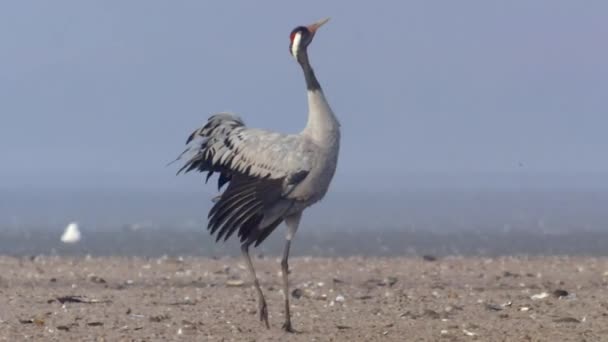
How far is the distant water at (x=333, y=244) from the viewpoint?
4122 centimetres

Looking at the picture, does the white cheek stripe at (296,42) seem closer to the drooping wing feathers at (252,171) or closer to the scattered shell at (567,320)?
the drooping wing feathers at (252,171)

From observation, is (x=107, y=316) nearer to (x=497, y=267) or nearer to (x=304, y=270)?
(x=304, y=270)

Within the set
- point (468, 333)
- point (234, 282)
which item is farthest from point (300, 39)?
point (234, 282)

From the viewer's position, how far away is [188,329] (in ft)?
55.8

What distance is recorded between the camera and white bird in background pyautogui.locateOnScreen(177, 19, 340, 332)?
16.7m

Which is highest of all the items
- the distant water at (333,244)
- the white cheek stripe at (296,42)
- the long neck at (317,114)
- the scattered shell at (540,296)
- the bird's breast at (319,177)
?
the distant water at (333,244)

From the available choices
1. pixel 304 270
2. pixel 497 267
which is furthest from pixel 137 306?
pixel 497 267

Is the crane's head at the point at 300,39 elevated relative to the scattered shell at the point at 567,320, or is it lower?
elevated

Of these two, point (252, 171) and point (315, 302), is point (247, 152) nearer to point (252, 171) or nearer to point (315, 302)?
point (252, 171)

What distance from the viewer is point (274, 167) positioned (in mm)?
16766

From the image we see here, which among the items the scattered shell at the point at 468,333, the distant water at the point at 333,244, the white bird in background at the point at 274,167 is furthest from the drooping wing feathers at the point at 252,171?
the distant water at the point at 333,244

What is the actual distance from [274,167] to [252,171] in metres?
0.23

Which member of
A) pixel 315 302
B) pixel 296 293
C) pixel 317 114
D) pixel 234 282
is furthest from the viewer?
pixel 234 282

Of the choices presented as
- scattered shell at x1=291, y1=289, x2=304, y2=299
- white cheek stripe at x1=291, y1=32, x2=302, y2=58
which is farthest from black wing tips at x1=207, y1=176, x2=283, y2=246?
scattered shell at x1=291, y1=289, x2=304, y2=299
